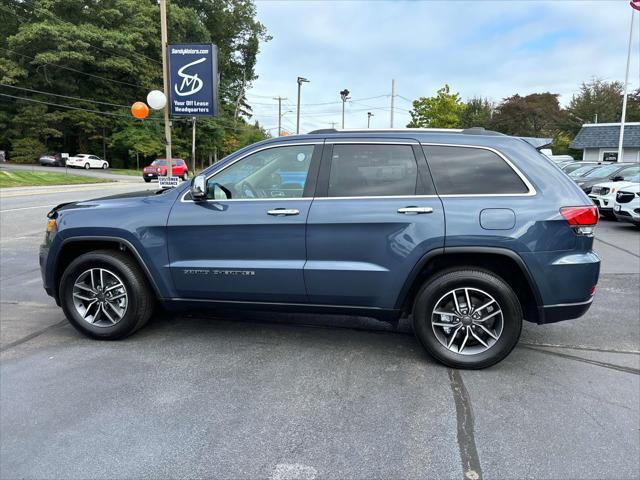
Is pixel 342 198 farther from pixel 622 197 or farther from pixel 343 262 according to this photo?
pixel 622 197

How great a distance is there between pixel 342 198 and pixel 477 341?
5.02 feet

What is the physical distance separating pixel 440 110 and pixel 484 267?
3742 centimetres

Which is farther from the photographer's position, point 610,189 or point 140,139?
point 140,139

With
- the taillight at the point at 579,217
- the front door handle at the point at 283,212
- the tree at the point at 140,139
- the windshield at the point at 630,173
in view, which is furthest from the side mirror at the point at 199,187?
the tree at the point at 140,139

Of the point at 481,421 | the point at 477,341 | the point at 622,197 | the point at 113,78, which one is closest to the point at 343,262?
the point at 477,341

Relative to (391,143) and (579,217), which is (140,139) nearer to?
(391,143)

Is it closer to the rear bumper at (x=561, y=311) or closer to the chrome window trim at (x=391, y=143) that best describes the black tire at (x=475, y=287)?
the rear bumper at (x=561, y=311)

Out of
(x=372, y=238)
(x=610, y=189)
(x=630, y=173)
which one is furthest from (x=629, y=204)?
(x=372, y=238)

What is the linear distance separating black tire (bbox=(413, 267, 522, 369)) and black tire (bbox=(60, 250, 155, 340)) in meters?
2.32

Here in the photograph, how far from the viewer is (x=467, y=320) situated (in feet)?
12.2

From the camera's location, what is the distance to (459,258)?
3.72 m

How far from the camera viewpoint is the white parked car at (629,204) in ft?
35.2

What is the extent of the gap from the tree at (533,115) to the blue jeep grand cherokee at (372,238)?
205 ft

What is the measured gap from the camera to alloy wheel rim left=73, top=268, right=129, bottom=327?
14.0 ft
